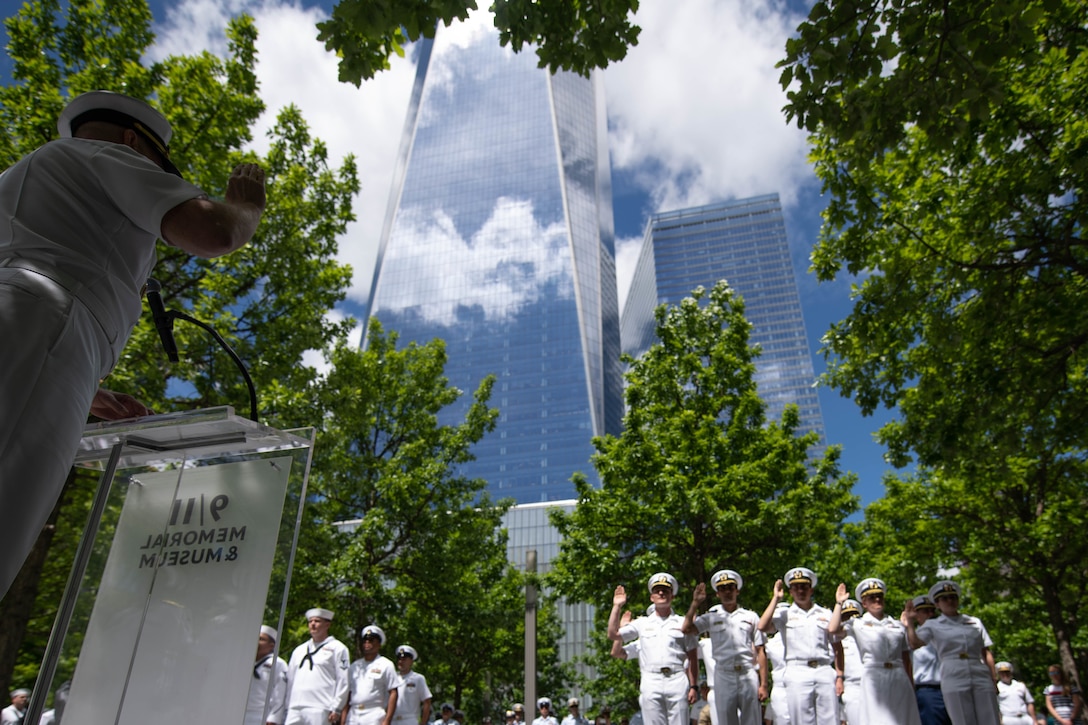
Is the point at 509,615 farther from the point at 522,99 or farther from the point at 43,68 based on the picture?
the point at 522,99

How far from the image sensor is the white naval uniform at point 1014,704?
11489mm

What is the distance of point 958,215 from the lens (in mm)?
9445

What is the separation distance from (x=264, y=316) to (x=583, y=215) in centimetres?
13647

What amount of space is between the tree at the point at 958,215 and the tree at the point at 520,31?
148 cm

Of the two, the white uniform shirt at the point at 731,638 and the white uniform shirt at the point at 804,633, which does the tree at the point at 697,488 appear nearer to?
the white uniform shirt at the point at 804,633

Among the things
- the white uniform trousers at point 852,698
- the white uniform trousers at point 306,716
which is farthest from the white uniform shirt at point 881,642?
the white uniform trousers at point 306,716

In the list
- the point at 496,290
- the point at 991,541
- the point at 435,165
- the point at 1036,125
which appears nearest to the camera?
the point at 1036,125

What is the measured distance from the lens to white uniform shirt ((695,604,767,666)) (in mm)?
7793

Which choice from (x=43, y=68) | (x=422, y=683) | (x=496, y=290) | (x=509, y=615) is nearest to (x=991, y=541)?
(x=509, y=615)

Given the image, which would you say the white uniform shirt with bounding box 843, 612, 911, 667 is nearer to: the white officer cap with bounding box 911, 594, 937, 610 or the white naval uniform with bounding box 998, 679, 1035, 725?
the white officer cap with bounding box 911, 594, 937, 610

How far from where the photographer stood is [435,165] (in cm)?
14912

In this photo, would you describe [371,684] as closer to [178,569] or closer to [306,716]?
[306,716]

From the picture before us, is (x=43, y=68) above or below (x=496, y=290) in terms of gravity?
below

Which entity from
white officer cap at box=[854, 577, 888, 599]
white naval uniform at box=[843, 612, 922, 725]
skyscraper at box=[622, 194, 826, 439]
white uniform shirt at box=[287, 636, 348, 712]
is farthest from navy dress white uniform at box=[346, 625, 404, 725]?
skyscraper at box=[622, 194, 826, 439]
